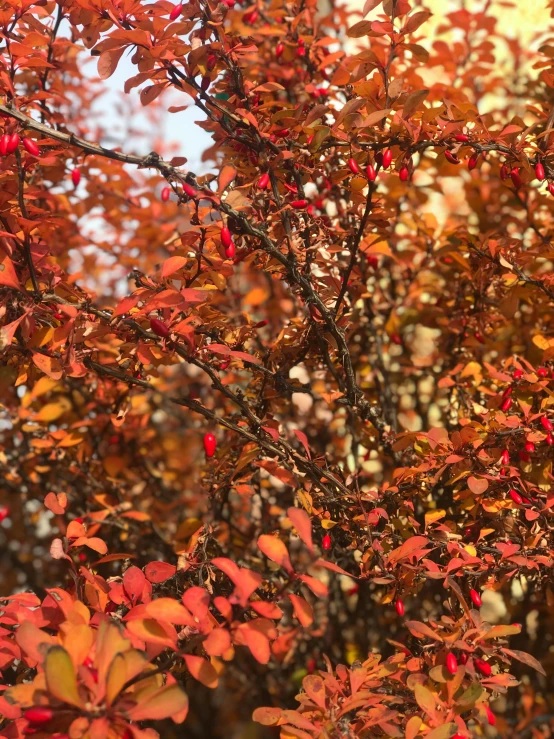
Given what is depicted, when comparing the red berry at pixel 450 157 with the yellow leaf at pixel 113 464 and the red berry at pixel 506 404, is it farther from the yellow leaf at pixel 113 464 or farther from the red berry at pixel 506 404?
the yellow leaf at pixel 113 464

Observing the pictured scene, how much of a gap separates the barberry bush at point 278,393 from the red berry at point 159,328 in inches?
1.0

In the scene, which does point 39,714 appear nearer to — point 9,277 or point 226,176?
point 9,277

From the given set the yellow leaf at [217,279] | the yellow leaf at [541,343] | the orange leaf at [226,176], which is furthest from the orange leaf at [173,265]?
the yellow leaf at [541,343]

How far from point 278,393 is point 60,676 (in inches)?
41.1

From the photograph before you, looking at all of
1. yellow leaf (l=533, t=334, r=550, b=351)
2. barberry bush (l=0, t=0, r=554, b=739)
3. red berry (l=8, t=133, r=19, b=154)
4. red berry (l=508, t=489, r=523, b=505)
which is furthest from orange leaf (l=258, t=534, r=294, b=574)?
yellow leaf (l=533, t=334, r=550, b=351)

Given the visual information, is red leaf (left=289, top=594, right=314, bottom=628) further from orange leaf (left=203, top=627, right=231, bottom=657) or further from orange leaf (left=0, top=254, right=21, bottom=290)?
orange leaf (left=0, top=254, right=21, bottom=290)

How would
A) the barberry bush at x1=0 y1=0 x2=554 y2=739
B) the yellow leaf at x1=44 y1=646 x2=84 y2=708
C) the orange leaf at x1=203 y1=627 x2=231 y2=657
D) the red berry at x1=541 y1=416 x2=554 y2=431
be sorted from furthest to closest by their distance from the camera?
the red berry at x1=541 y1=416 x2=554 y2=431
the barberry bush at x1=0 y1=0 x2=554 y2=739
the orange leaf at x1=203 y1=627 x2=231 y2=657
the yellow leaf at x1=44 y1=646 x2=84 y2=708

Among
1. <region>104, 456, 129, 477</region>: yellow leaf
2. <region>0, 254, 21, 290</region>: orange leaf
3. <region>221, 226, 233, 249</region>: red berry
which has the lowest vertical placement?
<region>104, 456, 129, 477</region>: yellow leaf

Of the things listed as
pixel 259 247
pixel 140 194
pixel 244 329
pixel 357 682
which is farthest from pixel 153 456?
pixel 357 682

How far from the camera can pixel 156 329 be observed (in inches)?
48.7

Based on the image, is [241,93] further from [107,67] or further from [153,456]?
[153,456]

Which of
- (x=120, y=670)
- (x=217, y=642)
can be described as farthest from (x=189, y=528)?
(x=120, y=670)

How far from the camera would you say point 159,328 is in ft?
4.06

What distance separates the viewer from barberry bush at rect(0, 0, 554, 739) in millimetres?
1132
